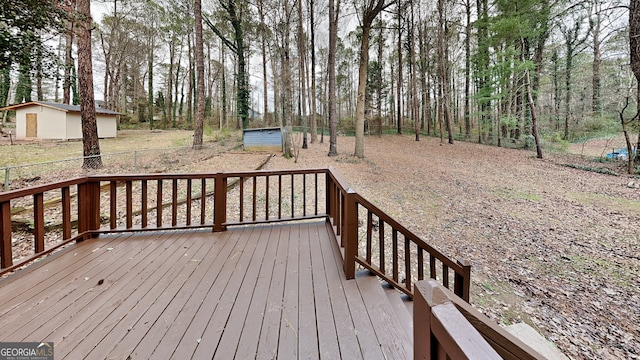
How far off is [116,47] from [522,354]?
2501 centimetres

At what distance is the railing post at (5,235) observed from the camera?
2146 mm

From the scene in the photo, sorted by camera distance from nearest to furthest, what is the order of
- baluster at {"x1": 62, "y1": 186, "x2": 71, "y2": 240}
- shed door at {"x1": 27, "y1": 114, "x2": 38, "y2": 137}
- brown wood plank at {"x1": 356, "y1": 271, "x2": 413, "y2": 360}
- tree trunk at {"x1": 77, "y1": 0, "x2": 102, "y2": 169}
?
1. brown wood plank at {"x1": 356, "y1": 271, "x2": 413, "y2": 360}
2. baluster at {"x1": 62, "y1": 186, "x2": 71, "y2": 240}
3. tree trunk at {"x1": 77, "y1": 0, "x2": 102, "y2": 169}
4. shed door at {"x1": 27, "y1": 114, "x2": 38, "y2": 137}

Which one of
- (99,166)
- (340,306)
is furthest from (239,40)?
(340,306)

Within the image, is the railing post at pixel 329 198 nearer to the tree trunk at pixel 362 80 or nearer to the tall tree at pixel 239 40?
the tree trunk at pixel 362 80

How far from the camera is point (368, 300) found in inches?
78.1

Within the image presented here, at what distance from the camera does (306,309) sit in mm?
1885

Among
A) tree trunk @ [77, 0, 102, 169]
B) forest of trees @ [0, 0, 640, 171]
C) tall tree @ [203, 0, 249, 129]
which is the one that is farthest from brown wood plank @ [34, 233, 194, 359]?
tall tree @ [203, 0, 249, 129]

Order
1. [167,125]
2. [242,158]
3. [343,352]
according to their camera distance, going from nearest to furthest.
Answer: [343,352] → [242,158] → [167,125]

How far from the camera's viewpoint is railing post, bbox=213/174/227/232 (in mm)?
3301

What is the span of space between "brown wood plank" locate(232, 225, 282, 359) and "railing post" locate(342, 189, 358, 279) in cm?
69

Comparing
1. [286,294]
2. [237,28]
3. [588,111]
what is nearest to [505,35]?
[588,111]

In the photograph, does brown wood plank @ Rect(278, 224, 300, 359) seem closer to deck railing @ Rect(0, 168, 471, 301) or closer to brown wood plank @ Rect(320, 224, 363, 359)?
brown wood plank @ Rect(320, 224, 363, 359)

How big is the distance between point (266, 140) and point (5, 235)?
9468 mm

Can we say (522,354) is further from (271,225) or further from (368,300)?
(271,225)
